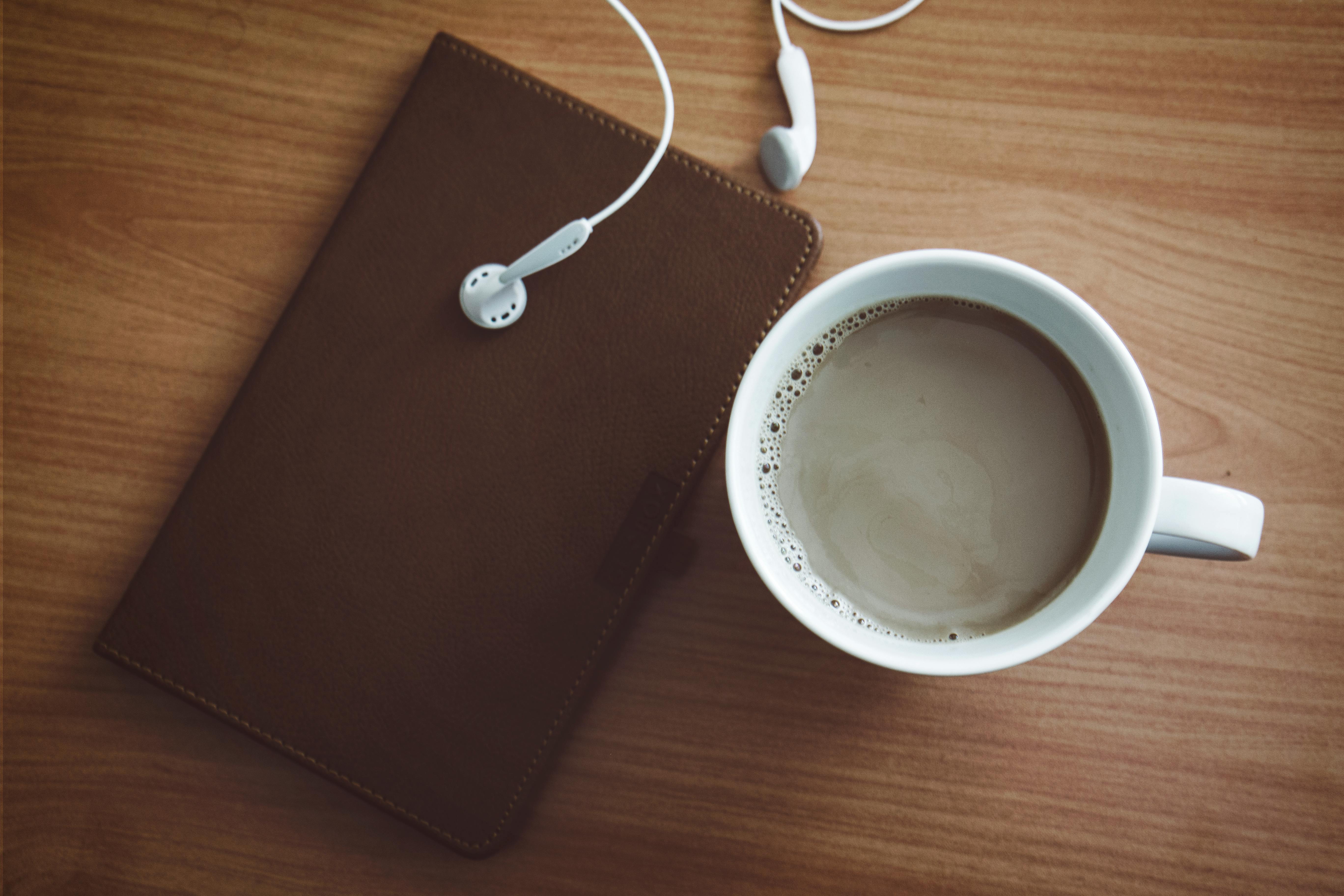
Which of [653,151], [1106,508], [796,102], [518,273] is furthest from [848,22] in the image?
[1106,508]

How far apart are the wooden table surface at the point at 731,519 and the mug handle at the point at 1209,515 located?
0.23 metres

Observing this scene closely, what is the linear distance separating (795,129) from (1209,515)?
0.47m

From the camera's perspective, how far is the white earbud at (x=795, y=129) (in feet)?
2.33

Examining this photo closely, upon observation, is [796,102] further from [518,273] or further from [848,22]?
[518,273]

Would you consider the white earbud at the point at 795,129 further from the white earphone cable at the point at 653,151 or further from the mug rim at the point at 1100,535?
the mug rim at the point at 1100,535

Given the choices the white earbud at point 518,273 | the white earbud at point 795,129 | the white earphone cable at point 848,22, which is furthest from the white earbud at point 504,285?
the white earphone cable at point 848,22

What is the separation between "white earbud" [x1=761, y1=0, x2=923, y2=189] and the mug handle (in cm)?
42

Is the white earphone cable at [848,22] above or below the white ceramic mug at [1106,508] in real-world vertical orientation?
above

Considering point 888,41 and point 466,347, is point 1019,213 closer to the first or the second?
point 888,41

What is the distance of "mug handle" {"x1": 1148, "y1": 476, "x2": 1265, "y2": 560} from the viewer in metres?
0.51

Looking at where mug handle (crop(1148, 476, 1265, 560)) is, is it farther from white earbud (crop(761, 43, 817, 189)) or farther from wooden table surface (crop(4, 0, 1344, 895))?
white earbud (crop(761, 43, 817, 189))

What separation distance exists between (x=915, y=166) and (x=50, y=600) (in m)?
0.98

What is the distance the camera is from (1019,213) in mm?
738

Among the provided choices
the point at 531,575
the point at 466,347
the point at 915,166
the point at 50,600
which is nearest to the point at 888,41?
the point at 915,166
